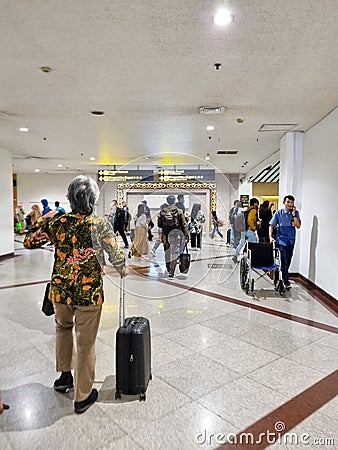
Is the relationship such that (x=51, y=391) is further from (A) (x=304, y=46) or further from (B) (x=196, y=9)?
(A) (x=304, y=46)

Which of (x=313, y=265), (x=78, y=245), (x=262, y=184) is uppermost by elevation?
(x=262, y=184)

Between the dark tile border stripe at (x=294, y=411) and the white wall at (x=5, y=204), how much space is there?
8167mm

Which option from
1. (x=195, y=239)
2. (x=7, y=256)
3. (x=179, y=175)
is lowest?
(x=7, y=256)

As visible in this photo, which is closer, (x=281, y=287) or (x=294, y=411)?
(x=294, y=411)

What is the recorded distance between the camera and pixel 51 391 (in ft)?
8.49

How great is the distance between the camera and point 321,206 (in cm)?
557

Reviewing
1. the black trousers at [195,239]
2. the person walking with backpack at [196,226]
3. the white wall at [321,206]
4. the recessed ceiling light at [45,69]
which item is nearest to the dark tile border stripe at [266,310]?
the white wall at [321,206]

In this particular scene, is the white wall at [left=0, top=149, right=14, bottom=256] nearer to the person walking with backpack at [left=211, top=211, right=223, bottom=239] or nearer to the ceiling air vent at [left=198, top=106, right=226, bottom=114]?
the ceiling air vent at [left=198, top=106, right=226, bottom=114]

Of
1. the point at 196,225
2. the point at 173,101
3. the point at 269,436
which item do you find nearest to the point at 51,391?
the point at 269,436

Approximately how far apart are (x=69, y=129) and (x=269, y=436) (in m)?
6.06

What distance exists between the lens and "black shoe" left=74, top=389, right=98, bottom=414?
91.1 inches

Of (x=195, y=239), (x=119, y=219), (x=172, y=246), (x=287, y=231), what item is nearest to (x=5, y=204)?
(x=119, y=219)

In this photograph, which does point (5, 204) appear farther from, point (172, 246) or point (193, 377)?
point (193, 377)

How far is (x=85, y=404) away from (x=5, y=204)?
770 centimetres
